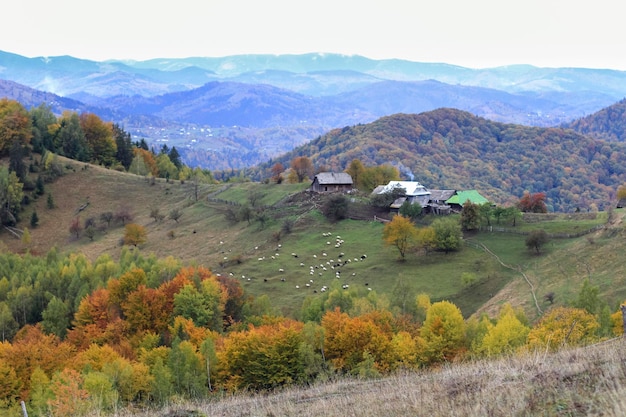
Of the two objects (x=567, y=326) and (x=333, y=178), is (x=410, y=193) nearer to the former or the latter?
(x=333, y=178)

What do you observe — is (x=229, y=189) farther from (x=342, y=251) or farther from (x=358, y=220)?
(x=342, y=251)

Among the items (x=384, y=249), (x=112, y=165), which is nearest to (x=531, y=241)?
(x=384, y=249)

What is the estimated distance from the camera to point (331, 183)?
119 meters

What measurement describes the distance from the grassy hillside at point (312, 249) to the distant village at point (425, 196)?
20.8 feet

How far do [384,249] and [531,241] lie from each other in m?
21.5

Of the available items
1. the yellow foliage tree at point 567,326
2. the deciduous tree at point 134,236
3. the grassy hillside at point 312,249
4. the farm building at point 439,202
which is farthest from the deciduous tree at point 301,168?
the yellow foliage tree at point 567,326

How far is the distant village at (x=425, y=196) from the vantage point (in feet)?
343

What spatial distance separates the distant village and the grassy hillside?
634 centimetres

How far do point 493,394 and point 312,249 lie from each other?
78.2 m

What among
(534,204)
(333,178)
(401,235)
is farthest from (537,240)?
(333,178)

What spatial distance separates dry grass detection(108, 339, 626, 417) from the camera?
46.1 feet

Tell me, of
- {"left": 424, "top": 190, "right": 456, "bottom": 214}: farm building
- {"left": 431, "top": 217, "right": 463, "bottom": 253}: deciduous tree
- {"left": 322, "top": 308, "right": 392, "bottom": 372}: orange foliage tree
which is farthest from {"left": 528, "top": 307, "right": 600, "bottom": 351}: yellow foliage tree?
{"left": 424, "top": 190, "right": 456, "bottom": 214}: farm building

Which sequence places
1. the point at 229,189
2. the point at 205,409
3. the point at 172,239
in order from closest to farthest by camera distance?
the point at 205,409 < the point at 172,239 < the point at 229,189

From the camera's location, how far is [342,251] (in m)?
91.6
